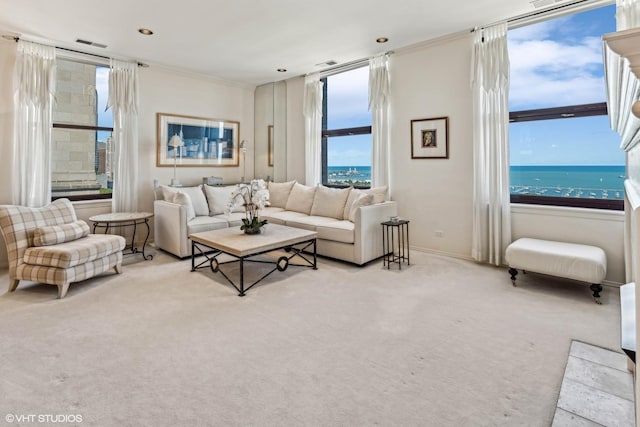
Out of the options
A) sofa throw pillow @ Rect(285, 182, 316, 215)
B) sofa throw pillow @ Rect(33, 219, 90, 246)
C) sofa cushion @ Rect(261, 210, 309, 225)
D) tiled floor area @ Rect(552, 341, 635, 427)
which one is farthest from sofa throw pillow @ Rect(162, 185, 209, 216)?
tiled floor area @ Rect(552, 341, 635, 427)

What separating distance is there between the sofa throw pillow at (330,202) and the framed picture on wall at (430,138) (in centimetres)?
108

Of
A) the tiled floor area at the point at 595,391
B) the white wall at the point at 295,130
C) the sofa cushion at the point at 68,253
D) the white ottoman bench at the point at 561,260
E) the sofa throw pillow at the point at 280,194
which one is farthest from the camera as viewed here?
the white wall at the point at 295,130

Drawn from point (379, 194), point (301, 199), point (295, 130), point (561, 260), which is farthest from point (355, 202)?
point (295, 130)

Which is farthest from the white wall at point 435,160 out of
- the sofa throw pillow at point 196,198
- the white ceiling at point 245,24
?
the sofa throw pillow at point 196,198

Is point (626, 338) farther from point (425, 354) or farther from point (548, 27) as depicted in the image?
point (548, 27)

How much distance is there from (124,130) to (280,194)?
2.40 m

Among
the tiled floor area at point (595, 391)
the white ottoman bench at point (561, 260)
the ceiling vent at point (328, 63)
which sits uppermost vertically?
the ceiling vent at point (328, 63)

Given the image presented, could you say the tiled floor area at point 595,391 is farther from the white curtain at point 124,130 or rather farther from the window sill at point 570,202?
the white curtain at point 124,130

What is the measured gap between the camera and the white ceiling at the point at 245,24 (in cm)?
330

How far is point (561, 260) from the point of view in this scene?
9.88 feet

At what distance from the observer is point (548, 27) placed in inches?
143

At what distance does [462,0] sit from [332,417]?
3.66 metres

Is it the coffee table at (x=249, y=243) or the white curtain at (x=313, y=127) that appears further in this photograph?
the white curtain at (x=313, y=127)

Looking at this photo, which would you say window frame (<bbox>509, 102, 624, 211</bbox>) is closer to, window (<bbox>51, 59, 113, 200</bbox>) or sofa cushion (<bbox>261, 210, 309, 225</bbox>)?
sofa cushion (<bbox>261, 210, 309, 225</bbox>)
